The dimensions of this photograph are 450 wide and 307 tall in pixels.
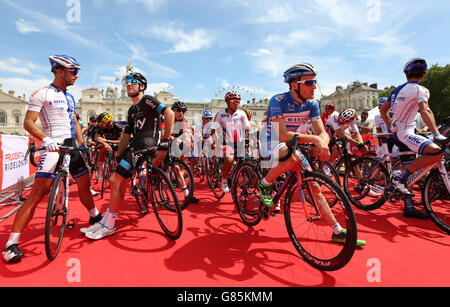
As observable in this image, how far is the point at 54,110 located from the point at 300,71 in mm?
3227

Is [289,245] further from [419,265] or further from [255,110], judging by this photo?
[255,110]

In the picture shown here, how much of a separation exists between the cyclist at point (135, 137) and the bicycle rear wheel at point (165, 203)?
331 mm

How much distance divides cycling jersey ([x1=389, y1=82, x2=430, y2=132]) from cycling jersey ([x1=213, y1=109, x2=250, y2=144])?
2857 mm

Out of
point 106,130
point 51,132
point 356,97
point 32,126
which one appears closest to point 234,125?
point 51,132

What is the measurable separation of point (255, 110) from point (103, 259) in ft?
301

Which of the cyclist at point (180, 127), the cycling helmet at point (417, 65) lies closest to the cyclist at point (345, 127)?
the cycling helmet at point (417, 65)

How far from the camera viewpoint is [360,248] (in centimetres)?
284

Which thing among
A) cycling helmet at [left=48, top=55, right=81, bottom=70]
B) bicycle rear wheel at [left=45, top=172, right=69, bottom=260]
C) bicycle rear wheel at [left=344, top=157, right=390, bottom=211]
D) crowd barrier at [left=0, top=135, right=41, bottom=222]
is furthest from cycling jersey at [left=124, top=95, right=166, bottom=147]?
bicycle rear wheel at [left=344, top=157, right=390, bottom=211]

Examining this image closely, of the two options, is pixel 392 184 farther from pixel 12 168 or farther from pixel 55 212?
pixel 12 168

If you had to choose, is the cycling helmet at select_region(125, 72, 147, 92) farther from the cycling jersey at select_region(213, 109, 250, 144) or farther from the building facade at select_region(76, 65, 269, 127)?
the building facade at select_region(76, 65, 269, 127)

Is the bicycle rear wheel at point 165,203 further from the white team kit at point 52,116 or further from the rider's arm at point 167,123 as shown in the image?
the white team kit at point 52,116

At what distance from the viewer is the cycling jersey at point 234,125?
17.9 feet

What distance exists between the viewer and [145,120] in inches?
134
